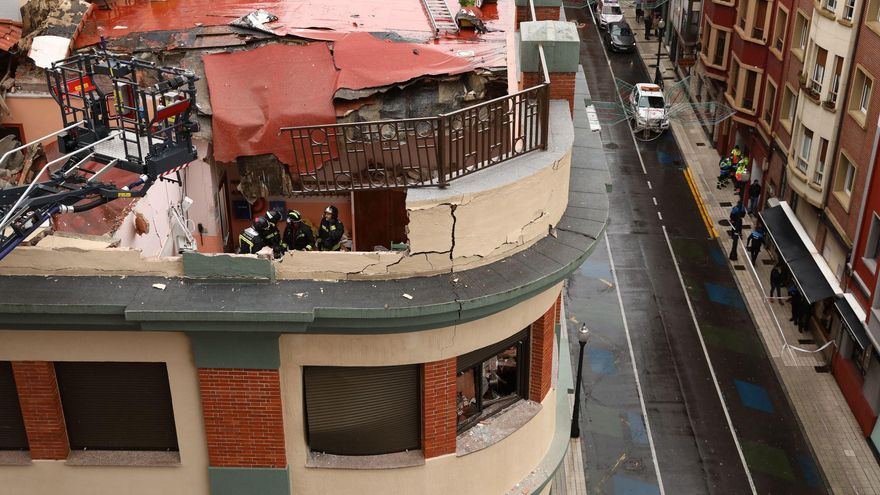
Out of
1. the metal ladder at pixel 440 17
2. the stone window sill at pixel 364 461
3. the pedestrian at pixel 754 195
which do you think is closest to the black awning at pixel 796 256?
the pedestrian at pixel 754 195

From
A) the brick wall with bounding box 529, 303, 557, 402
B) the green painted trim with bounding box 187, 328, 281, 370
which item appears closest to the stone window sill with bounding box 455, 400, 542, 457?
the brick wall with bounding box 529, 303, 557, 402

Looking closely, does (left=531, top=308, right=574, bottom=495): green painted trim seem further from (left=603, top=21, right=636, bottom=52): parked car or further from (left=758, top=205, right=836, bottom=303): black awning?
(left=603, top=21, right=636, bottom=52): parked car

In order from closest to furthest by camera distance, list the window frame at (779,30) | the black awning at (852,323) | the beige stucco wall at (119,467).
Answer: the beige stucco wall at (119,467) → the black awning at (852,323) → the window frame at (779,30)

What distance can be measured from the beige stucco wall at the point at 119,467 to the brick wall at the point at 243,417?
258 millimetres

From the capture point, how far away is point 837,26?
38.3 metres

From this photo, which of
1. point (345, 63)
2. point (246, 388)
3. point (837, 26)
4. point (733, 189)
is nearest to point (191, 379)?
point (246, 388)

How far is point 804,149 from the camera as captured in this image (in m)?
41.7

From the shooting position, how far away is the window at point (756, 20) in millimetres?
50062

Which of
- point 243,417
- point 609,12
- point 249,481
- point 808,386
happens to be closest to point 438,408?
point 243,417

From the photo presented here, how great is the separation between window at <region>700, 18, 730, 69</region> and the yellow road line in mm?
6309

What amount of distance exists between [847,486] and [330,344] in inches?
966

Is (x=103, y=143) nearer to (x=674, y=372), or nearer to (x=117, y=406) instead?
(x=117, y=406)

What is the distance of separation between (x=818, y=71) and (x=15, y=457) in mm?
35390

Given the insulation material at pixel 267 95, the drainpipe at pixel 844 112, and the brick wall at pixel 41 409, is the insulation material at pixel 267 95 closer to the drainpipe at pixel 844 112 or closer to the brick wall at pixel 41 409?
the brick wall at pixel 41 409
